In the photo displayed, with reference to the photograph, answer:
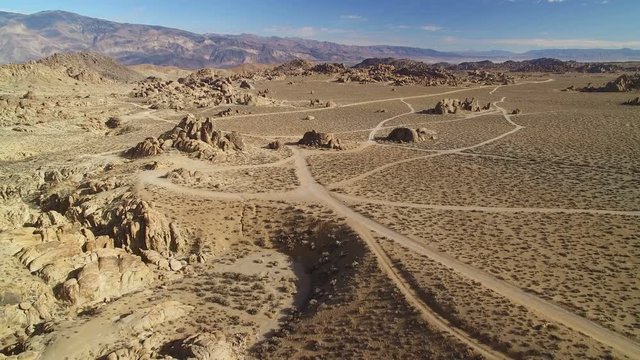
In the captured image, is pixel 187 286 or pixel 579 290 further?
pixel 187 286

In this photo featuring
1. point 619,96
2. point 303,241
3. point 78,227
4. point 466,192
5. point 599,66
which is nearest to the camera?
point 78,227

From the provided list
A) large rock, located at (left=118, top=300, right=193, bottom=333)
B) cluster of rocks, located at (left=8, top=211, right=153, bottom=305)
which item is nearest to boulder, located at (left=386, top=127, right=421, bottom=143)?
cluster of rocks, located at (left=8, top=211, right=153, bottom=305)

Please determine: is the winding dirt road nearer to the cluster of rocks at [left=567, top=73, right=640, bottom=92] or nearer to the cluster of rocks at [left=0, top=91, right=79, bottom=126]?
the cluster of rocks at [left=0, top=91, right=79, bottom=126]

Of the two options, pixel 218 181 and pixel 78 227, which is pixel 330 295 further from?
pixel 218 181

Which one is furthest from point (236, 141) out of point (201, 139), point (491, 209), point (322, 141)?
point (491, 209)

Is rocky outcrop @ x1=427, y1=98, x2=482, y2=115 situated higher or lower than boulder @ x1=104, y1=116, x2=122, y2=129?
higher

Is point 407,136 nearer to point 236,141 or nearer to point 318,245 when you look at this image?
point 236,141

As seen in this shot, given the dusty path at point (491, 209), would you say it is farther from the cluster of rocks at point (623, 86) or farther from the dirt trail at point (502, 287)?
the cluster of rocks at point (623, 86)

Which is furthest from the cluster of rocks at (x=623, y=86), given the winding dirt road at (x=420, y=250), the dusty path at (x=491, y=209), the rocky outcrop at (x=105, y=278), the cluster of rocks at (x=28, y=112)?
the rocky outcrop at (x=105, y=278)


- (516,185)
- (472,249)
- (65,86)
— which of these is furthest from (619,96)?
(65,86)
